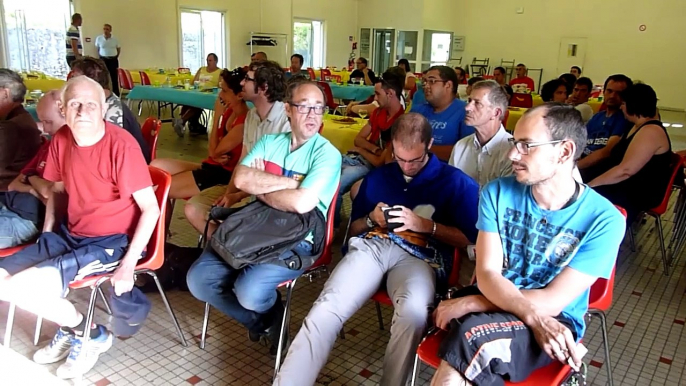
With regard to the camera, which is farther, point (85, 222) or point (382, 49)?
point (382, 49)

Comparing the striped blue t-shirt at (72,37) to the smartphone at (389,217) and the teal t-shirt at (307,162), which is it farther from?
A: the smartphone at (389,217)

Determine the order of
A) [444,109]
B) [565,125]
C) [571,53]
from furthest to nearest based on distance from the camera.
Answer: [571,53] → [444,109] → [565,125]

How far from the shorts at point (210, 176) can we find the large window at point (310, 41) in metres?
12.5

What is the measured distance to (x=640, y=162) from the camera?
3.18 metres

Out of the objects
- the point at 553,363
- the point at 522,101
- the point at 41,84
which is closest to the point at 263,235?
the point at 553,363

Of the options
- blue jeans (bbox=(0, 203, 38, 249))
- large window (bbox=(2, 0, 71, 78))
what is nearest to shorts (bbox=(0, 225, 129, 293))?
blue jeans (bbox=(0, 203, 38, 249))

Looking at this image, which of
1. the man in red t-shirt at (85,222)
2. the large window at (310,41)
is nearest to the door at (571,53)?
the large window at (310,41)

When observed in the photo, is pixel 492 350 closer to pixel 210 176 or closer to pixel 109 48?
pixel 210 176

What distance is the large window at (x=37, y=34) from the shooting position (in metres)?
10.9

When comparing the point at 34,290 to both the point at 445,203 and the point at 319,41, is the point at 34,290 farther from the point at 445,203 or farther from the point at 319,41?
the point at 319,41

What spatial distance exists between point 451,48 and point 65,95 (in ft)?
49.9

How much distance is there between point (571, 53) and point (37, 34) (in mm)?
13058

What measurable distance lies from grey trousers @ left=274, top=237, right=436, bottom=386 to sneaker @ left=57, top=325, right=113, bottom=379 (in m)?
0.85

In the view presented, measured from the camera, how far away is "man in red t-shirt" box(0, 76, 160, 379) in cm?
203
